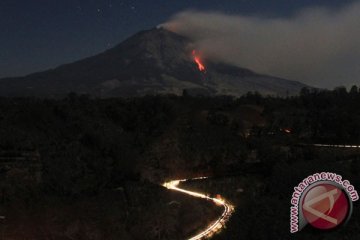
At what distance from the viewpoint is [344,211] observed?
22.9 metres

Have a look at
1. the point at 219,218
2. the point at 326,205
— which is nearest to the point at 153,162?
the point at 219,218

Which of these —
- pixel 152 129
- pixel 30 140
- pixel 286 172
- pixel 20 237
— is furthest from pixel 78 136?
pixel 286 172

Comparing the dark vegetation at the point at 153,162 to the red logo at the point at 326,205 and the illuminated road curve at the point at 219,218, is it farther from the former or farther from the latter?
the illuminated road curve at the point at 219,218

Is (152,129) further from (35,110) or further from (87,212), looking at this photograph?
(87,212)

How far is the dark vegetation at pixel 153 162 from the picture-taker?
2021 inches

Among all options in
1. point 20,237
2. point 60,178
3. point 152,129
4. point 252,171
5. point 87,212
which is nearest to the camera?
point 20,237

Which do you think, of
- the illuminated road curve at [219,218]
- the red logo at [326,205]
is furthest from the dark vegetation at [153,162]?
the illuminated road curve at [219,218]

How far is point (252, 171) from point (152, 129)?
2325 cm

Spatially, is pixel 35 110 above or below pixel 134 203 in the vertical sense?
above

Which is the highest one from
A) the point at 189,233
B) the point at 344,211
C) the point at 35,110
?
the point at 35,110

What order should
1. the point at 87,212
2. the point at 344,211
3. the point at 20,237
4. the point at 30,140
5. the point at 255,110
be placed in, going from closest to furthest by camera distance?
the point at 344,211, the point at 20,237, the point at 87,212, the point at 30,140, the point at 255,110

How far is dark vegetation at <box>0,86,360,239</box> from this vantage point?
168ft

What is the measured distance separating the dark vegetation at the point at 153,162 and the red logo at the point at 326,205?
96 cm

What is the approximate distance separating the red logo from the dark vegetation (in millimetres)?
959
